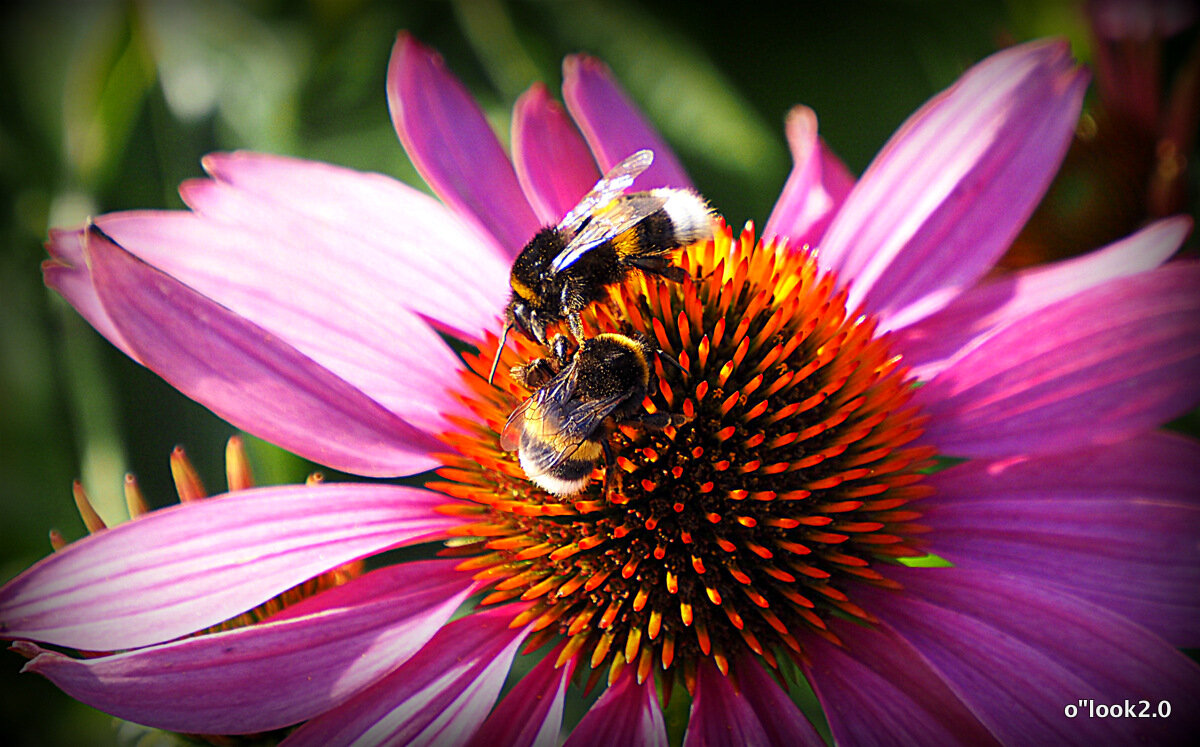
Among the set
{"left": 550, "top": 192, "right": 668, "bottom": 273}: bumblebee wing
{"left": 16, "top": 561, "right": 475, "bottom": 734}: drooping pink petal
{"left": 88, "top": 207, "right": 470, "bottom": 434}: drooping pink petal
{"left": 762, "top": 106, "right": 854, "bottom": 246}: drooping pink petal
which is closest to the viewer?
{"left": 16, "top": 561, "right": 475, "bottom": 734}: drooping pink petal

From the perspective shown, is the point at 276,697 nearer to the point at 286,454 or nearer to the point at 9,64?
the point at 286,454

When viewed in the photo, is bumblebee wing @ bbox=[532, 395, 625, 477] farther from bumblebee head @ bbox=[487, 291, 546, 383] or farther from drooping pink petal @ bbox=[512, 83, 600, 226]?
drooping pink petal @ bbox=[512, 83, 600, 226]

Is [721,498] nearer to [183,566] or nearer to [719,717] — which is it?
[719,717]

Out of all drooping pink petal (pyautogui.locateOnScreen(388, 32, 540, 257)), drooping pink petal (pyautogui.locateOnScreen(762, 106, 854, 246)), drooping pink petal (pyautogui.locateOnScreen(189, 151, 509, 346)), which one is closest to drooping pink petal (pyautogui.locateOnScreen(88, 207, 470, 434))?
drooping pink petal (pyautogui.locateOnScreen(189, 151, 509, 346))

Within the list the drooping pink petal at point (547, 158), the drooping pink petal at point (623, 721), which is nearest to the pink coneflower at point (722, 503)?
the drooping pink petal at point (623, 721)

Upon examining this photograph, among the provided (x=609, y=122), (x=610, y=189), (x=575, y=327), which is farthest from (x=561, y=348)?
(x=609, y=122)

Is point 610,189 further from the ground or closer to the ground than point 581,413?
further from the ground

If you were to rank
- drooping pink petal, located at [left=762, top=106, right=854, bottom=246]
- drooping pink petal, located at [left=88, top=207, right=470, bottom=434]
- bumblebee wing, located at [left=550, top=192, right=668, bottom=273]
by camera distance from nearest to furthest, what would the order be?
bumblebee wing, located at [left=550, top=192, right=668, bottom=273] → drooping pink petal, located at [left=88, top=207, right=470, bottom=434] → drooping pink petal, located at [left=762, top=106, right=854, bottom=246]
